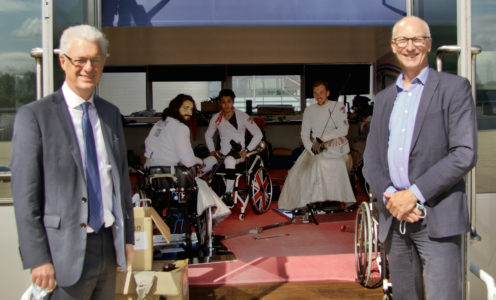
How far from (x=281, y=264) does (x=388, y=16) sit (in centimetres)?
252

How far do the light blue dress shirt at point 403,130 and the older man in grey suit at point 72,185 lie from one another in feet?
3.72

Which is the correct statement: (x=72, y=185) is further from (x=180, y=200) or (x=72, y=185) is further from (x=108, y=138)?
(x=180, y=200)

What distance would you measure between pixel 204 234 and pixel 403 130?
8.80 ft

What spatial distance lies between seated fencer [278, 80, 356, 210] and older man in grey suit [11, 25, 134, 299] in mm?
3867

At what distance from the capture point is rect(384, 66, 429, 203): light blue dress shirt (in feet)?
6.70

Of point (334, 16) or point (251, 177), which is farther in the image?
point (251, 177)

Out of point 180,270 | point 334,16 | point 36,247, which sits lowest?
point 180,270

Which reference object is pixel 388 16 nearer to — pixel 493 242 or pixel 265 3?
pixel 265 3

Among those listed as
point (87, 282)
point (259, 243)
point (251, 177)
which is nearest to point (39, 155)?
point (87, 282)

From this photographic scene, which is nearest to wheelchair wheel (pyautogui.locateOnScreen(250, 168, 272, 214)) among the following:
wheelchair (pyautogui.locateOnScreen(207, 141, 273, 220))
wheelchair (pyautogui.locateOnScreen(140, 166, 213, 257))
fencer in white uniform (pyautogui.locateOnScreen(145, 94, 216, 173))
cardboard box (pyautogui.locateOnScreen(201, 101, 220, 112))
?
wheelchair (pyautogui.locateOnScreen(207, 141, 273, 220))

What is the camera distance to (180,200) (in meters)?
4.18

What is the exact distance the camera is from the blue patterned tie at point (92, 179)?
1.73 m

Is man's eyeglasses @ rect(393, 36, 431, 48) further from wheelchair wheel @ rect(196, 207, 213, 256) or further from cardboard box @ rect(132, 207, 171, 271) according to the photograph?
wheelchair wheel @ rect(196, 207, 213, 256)

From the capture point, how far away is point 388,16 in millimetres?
4660
